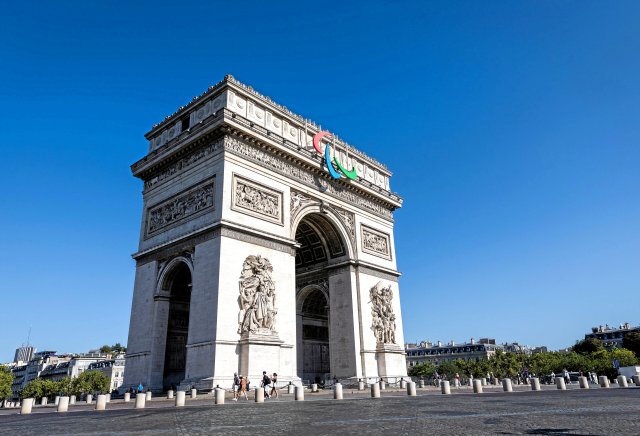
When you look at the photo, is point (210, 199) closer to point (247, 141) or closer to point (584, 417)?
point (247, 141)

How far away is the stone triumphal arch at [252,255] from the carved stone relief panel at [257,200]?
75mm

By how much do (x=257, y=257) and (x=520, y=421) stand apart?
57.2 ft

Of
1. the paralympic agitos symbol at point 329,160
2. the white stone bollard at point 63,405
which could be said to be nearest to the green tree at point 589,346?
the paralympic agitos symbol at point 329,160

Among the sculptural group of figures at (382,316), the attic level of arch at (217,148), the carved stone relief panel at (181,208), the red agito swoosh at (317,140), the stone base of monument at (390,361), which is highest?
the red agito swoosh at (317,140)

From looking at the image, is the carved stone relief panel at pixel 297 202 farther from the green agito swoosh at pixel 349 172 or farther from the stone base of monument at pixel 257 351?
the stone base of monument at pixel 257 351

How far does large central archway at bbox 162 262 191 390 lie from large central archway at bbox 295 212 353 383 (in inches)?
312

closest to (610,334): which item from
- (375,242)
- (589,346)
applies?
(589,346)

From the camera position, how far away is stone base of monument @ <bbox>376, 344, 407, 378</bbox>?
2817 cm

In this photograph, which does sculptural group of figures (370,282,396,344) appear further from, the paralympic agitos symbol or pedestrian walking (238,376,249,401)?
pedestrian walking (238,376,249,401)

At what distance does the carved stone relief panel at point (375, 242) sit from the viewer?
3144 cm

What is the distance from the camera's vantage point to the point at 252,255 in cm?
2302

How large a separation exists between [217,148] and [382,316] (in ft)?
49.5

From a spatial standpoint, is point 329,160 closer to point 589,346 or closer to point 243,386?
point 243,386

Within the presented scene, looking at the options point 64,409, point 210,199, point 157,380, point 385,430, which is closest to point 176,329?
point 157,380
